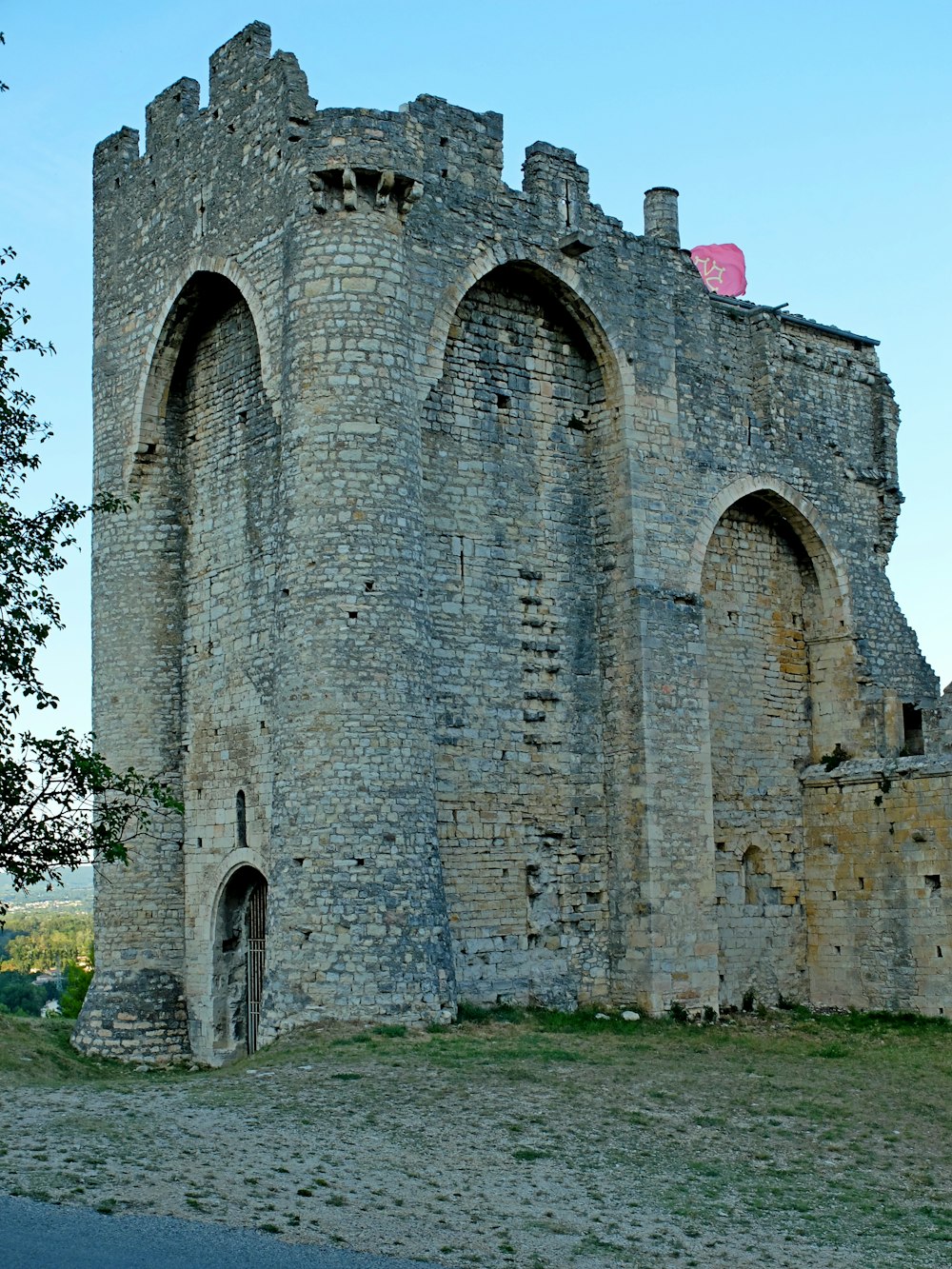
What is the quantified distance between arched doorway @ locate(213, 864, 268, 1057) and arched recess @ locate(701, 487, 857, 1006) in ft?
17.8

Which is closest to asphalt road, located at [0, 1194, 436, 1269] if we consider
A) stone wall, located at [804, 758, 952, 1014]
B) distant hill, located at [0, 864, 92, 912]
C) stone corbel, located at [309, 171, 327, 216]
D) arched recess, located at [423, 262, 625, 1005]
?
distant hill, located at [0, 864, 92, 912]

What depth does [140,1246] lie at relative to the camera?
7516 millimetres

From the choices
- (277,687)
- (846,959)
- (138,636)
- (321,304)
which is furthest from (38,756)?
(846,959)

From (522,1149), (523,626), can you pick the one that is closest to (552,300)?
(523,626)

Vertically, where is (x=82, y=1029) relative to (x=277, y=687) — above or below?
below

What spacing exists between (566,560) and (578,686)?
1398 mm

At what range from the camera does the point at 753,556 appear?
19422 millimetres

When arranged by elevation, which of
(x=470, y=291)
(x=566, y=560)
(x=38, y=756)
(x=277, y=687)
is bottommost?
(x=38, y=756)

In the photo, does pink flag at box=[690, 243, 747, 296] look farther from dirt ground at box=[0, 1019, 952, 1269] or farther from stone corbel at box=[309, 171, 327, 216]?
dirt ground at box=[0, 1019, 952, 1269]

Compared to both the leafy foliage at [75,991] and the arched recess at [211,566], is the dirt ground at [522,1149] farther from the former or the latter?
Answer: the leafy foliage at [75,991]

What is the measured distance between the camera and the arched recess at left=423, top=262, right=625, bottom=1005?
Answer: 15.6 meters

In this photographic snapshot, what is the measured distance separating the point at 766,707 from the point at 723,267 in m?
6.68

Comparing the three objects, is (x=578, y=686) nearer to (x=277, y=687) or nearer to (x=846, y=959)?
(x=277, y=687)

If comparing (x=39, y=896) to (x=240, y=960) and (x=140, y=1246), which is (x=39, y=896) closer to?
(x=240, y=960)
